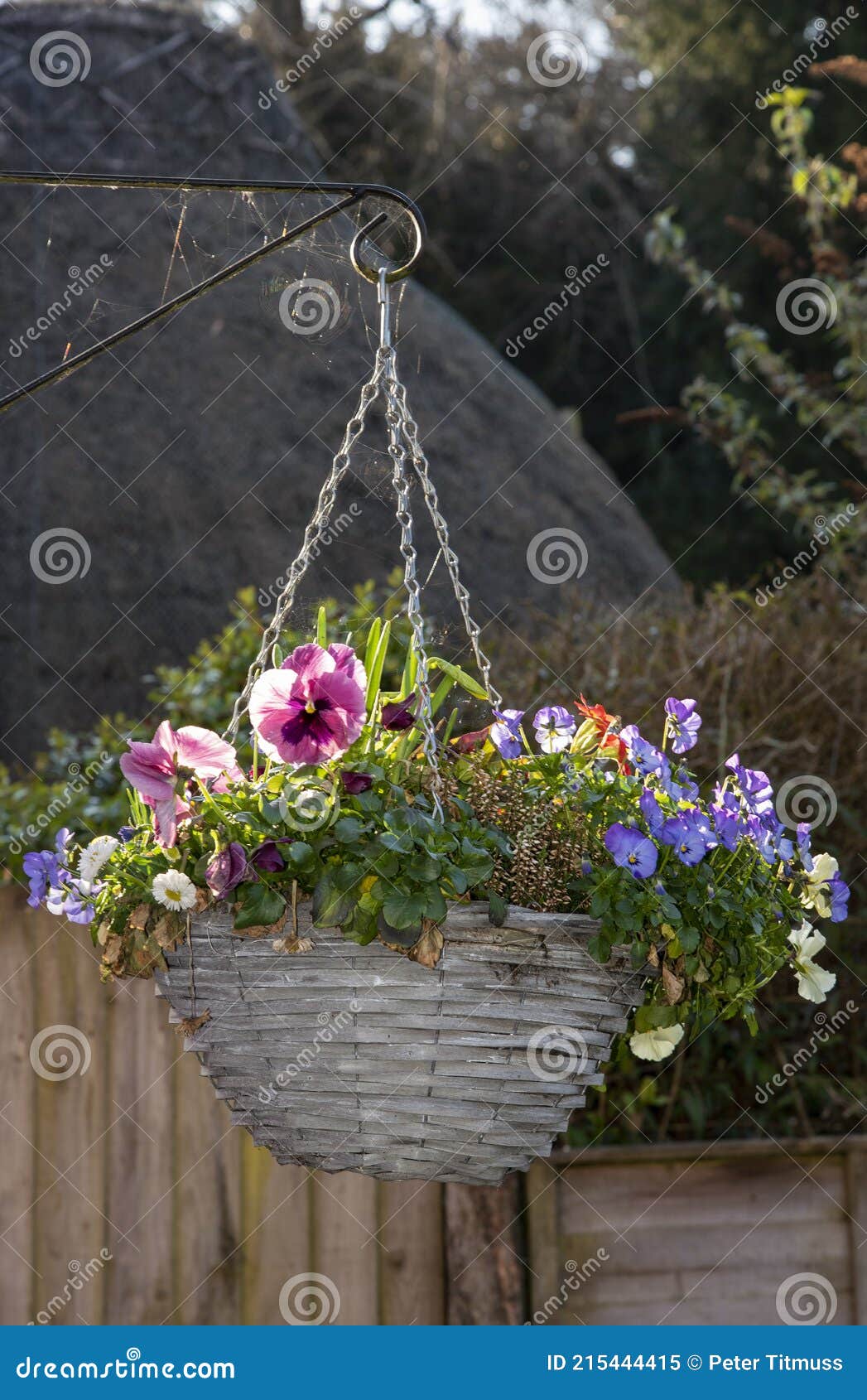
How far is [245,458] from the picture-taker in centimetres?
576

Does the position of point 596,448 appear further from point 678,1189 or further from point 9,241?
point 678,1189

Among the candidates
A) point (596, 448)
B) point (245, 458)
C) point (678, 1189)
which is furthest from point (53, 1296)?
point (596, 448)

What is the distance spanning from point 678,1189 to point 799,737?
3.73ft

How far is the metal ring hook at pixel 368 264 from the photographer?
158 cm

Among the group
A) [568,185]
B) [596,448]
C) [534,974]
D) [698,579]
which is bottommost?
[534,974]

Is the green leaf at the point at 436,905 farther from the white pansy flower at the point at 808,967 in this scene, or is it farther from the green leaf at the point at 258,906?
the white pansy flower at the point at 808,967

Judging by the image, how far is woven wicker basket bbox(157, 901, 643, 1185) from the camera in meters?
1.30
